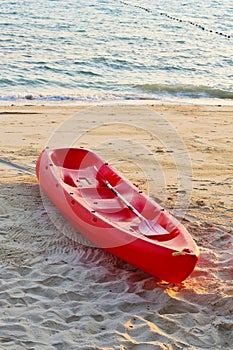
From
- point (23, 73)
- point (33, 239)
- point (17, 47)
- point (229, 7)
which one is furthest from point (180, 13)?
point (33, 239)

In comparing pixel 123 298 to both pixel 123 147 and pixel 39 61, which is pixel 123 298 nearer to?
pixel 123 147

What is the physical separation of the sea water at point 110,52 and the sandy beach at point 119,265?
14.2ft

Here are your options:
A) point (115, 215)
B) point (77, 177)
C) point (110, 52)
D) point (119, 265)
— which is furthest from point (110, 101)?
point (119, 265)

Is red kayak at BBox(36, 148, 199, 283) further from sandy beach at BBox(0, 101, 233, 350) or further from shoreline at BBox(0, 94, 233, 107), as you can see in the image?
shoreline at BBox(0, 94, 233, 107)

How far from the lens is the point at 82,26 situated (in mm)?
19281

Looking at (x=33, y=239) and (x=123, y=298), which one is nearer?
(x=123, y=298)

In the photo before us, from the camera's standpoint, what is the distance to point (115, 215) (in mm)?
5184

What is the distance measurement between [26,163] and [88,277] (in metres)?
2.65

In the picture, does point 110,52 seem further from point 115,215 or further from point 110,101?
point 115,215

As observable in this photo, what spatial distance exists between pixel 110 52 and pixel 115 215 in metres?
11.1

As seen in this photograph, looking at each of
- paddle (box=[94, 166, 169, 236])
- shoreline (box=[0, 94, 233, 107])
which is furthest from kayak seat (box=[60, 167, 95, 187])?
shoreline (box=[0, 94, 233, 107])

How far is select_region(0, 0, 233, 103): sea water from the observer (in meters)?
12.3

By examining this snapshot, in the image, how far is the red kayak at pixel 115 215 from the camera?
4.18 meters

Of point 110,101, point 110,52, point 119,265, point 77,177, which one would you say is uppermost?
point 119,265
